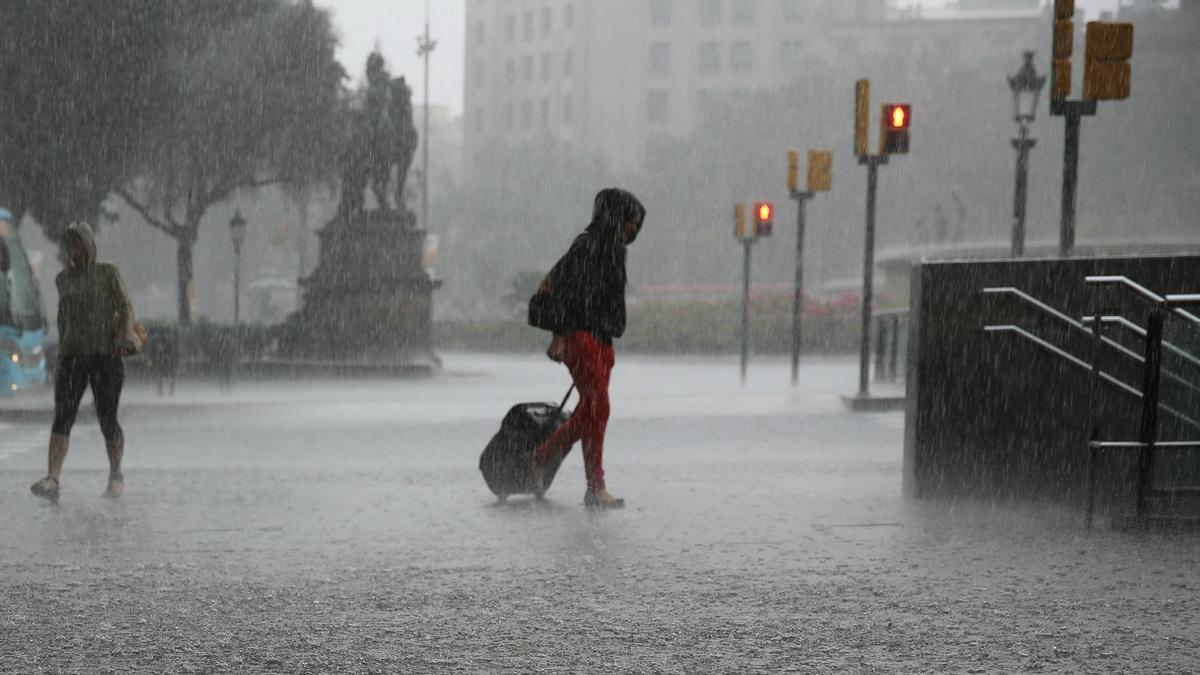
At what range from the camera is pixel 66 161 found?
25000 millimetres

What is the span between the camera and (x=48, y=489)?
941 cm

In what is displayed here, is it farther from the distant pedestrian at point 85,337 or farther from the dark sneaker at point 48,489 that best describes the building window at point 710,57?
the dark sneaker at point 48,489

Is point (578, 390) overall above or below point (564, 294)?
below

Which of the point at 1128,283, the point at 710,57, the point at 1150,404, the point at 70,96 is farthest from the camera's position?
the point at 710,57

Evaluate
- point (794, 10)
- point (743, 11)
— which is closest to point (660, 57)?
point (743, 11)

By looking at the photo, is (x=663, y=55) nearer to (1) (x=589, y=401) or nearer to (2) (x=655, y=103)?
(2) (x=655, y=103)

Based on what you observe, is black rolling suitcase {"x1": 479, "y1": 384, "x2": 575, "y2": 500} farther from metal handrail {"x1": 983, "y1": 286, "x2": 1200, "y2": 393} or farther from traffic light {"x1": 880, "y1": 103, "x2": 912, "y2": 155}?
traffic light {"x1": 880, "y1": 103, "x2": 912, "y2": 155}

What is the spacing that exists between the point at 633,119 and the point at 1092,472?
104 meters

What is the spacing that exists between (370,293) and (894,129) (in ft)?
42.3

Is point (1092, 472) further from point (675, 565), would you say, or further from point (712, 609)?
point (712, 609)

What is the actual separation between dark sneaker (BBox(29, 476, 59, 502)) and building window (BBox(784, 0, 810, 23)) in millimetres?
105388

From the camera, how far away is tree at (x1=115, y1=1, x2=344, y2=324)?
30344 mm

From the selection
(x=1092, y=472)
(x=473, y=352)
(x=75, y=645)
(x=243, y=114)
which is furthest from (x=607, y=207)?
(x=473, y=352)

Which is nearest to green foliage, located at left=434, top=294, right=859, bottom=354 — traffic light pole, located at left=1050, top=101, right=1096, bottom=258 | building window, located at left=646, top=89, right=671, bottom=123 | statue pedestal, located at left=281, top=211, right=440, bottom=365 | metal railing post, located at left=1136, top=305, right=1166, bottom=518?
statue pedestal, located at left=281, top=211, right=440, bottom=365
